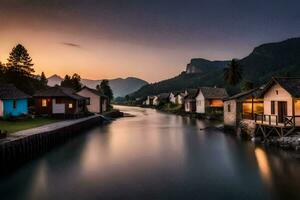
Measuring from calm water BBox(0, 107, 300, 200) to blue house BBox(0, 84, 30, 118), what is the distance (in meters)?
13.8

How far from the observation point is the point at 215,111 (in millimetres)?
71250

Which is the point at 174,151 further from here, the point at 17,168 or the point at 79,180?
the point at 17,168

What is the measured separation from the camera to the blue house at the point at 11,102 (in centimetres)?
4253

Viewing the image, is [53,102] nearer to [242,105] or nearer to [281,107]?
[242,105]

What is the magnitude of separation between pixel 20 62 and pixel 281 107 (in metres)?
79.1

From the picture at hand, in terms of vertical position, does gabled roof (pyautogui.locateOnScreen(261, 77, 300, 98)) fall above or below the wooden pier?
above

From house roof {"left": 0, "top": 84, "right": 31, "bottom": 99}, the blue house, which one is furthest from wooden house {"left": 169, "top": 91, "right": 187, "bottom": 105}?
house roof {"left": 0, "top": 84, "right": 31, "bottom": 99}

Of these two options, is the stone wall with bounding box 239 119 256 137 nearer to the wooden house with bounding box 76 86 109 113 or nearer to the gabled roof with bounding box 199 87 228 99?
the gabled roof with bounding box 199 87 228 99

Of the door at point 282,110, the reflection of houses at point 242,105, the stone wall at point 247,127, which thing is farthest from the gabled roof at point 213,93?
the door at point 282,110

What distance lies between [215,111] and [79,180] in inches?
2164

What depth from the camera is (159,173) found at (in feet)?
74.3

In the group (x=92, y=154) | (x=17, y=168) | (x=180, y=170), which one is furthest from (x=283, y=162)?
(x=17, y=168)

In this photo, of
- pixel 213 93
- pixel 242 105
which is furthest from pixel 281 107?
pixel 213 93

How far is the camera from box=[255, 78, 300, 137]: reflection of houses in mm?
30266
